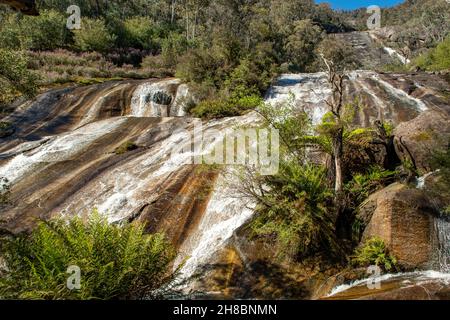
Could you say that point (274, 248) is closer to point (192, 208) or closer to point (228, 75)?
point (192, 208)

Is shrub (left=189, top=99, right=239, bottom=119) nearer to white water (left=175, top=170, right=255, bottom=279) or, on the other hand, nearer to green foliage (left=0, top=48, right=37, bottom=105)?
white water (left=175, top=170, right=255, bottom=279)

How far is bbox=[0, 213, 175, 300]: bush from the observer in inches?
195

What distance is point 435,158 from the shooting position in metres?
8.44

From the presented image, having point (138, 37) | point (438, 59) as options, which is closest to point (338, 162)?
point (438, 59)

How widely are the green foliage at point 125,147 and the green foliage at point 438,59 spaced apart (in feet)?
73.1

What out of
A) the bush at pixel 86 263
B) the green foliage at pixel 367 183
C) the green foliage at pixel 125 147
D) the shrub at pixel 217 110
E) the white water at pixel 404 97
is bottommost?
the bush at pixel 86 263

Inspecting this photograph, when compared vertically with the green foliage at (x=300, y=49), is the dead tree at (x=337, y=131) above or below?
below

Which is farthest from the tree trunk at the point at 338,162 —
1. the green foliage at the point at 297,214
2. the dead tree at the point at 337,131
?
the green foliage at the point at 297,214

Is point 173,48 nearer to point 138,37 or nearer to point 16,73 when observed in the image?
point 138,37

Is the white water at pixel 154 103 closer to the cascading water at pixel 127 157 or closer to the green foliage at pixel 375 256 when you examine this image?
the cascading water at pixel 127 157

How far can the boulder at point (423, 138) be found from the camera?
29.8ft

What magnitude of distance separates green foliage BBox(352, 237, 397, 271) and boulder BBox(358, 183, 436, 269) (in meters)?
0.15
